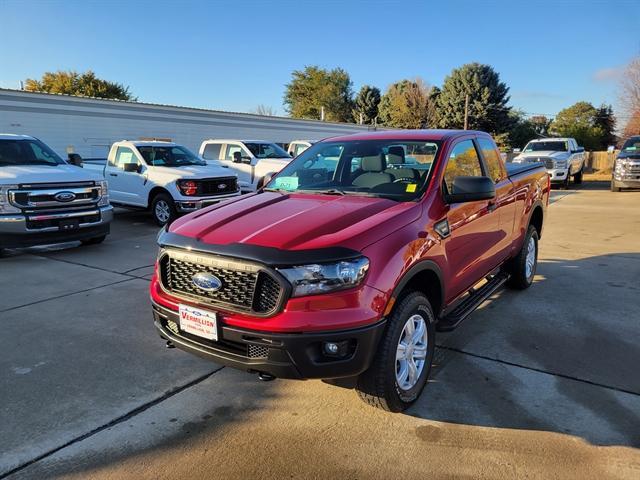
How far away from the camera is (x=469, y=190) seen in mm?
3578

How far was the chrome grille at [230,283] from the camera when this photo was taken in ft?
9.12

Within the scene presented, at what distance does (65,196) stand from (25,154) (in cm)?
166

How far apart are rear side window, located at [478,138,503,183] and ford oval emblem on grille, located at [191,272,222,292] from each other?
10.2ft

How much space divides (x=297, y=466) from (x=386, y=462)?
500 mm

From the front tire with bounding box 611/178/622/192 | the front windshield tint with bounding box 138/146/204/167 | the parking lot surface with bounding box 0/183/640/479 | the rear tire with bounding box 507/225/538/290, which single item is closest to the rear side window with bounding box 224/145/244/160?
the front windshield tint with bounding box 138/146/204/167

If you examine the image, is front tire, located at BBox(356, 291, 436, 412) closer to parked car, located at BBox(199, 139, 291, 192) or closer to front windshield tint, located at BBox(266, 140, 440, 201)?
front windshield tint, located at BBox(266, 140, 440, 201)

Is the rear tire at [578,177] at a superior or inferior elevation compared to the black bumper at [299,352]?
inferior

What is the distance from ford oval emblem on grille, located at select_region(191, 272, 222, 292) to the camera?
2943mm

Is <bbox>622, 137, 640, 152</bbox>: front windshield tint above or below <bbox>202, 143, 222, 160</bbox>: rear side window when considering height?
above

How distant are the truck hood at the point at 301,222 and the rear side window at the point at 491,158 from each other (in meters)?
1.85

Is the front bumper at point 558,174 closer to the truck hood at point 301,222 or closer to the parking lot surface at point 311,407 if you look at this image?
the parking lot surface at point 311,407

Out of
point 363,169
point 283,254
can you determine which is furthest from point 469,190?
point 283,254

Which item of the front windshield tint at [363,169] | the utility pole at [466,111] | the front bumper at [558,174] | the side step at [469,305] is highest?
the utility pole at [466,111]

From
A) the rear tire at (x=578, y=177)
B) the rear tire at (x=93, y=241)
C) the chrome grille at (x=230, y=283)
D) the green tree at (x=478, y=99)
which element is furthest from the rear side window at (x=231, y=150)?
the green tree at (x=478, y=99)
